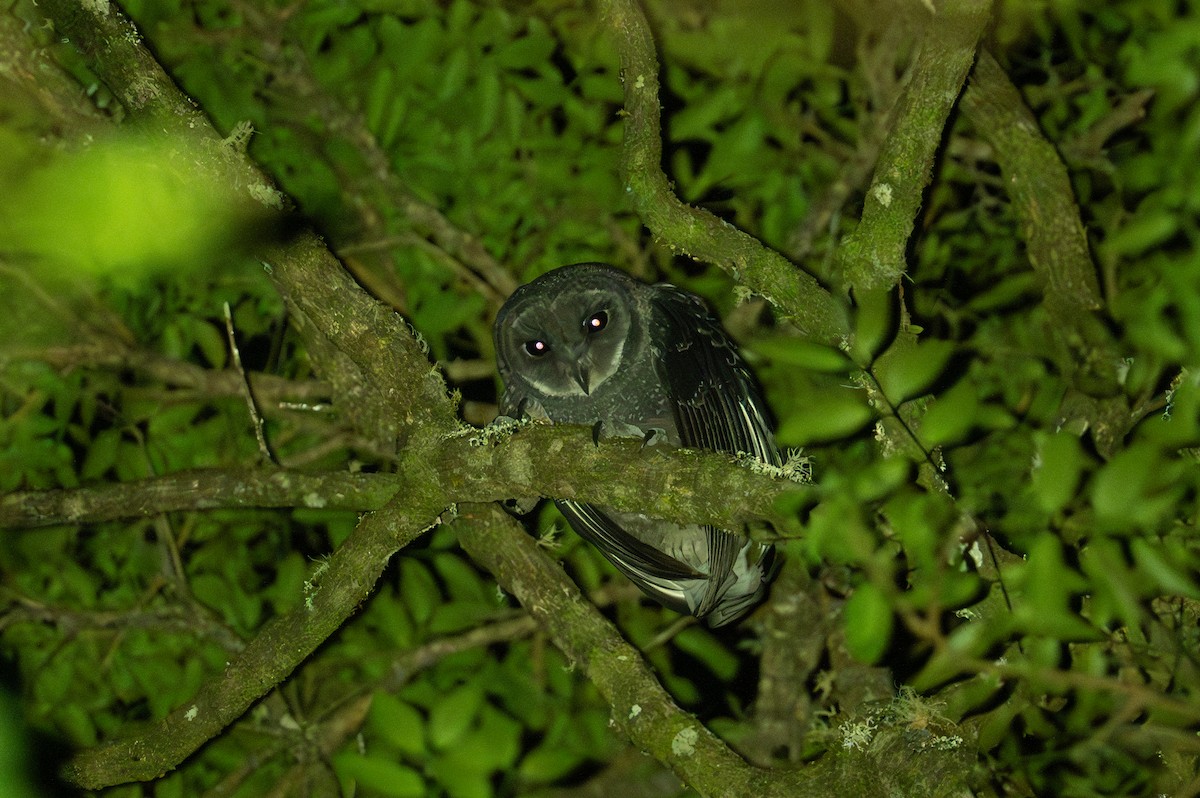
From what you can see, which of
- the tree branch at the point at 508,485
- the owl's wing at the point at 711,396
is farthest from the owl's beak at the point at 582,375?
the tree branch at the point at 508,485

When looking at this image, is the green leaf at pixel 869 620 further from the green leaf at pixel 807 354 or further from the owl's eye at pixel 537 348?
the owl's eye at pixel 537 348

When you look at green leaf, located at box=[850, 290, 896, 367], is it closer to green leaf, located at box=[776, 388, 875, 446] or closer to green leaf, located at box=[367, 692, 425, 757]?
green leaf, located at box=[776, 388, 875, 446]

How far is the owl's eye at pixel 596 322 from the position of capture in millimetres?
2633

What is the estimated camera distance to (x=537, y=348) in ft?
8.78

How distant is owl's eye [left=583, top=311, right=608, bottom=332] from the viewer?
2633 mm

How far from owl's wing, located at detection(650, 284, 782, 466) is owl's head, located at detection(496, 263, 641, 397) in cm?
12

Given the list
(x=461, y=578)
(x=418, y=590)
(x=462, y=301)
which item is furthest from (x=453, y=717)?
(x=462, y=301)

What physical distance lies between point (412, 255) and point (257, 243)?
1470 millimetres

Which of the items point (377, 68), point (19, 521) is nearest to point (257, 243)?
point (19, 521)

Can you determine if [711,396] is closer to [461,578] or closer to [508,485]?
[508,485]

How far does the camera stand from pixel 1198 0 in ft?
6.42

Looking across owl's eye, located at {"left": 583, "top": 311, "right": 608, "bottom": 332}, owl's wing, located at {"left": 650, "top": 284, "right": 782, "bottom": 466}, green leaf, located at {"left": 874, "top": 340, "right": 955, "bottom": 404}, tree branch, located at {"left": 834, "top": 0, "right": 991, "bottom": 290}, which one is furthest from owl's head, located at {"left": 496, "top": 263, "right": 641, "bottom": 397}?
green leaf, located at {"left": 874, "top": 340, "right": 955, "bottom": 404}

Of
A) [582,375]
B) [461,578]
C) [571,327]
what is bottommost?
[461,578]

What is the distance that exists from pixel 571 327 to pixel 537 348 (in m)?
0.13
